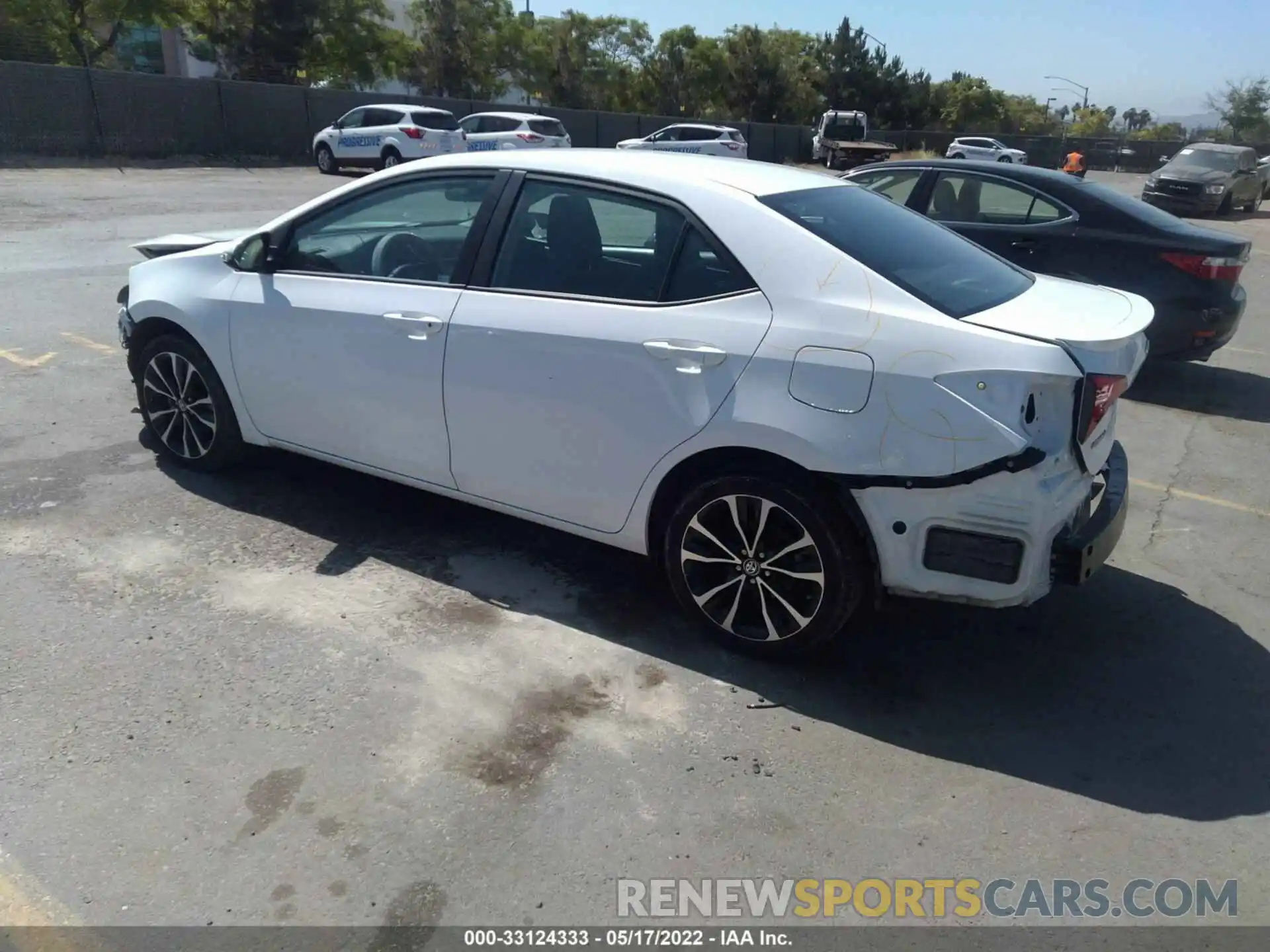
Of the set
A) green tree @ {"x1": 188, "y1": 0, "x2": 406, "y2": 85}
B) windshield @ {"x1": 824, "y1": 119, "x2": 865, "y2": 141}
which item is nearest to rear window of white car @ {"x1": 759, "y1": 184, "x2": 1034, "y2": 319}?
windshield @ {"x1": 824, "y1": 119, "x2": 865, "y2": 141}

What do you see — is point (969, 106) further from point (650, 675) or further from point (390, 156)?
point (650, 675)

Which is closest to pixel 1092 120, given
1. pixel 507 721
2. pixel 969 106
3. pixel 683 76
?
pixel 969 106

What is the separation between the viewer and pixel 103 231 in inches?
541

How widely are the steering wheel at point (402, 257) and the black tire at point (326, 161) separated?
25.4 meters

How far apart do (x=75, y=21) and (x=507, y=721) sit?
155ft

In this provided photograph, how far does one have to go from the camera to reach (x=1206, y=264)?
7648 mm

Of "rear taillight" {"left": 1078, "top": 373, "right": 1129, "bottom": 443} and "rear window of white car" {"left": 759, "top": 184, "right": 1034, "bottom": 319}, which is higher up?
"rear window of white car" {"left": 759, "top": 184, "right": 1034, "bottom": 319}

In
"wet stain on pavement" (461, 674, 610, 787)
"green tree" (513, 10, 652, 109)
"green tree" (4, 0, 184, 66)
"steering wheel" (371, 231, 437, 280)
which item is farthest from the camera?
"green tree" (513, 10, 652, 109)

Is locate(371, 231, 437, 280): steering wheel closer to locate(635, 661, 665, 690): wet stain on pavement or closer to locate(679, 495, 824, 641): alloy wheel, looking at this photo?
locate(679, 495, 824, 641): alloy wheel

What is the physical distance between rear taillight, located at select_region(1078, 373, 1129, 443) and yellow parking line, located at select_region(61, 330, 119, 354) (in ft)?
22.4

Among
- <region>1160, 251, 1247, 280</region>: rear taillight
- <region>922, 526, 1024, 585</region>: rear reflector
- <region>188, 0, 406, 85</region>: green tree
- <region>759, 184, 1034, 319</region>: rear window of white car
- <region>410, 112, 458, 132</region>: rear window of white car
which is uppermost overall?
<region>188, 0, 406, 85</region>: green tree

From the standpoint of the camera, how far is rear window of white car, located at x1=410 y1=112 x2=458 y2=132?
1048 inches

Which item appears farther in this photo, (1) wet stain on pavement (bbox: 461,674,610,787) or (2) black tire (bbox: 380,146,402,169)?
(2) black tire (bbox: 380,146,402,169)

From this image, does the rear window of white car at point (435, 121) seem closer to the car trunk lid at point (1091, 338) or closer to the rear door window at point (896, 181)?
the rear door window at point (896, 181)
